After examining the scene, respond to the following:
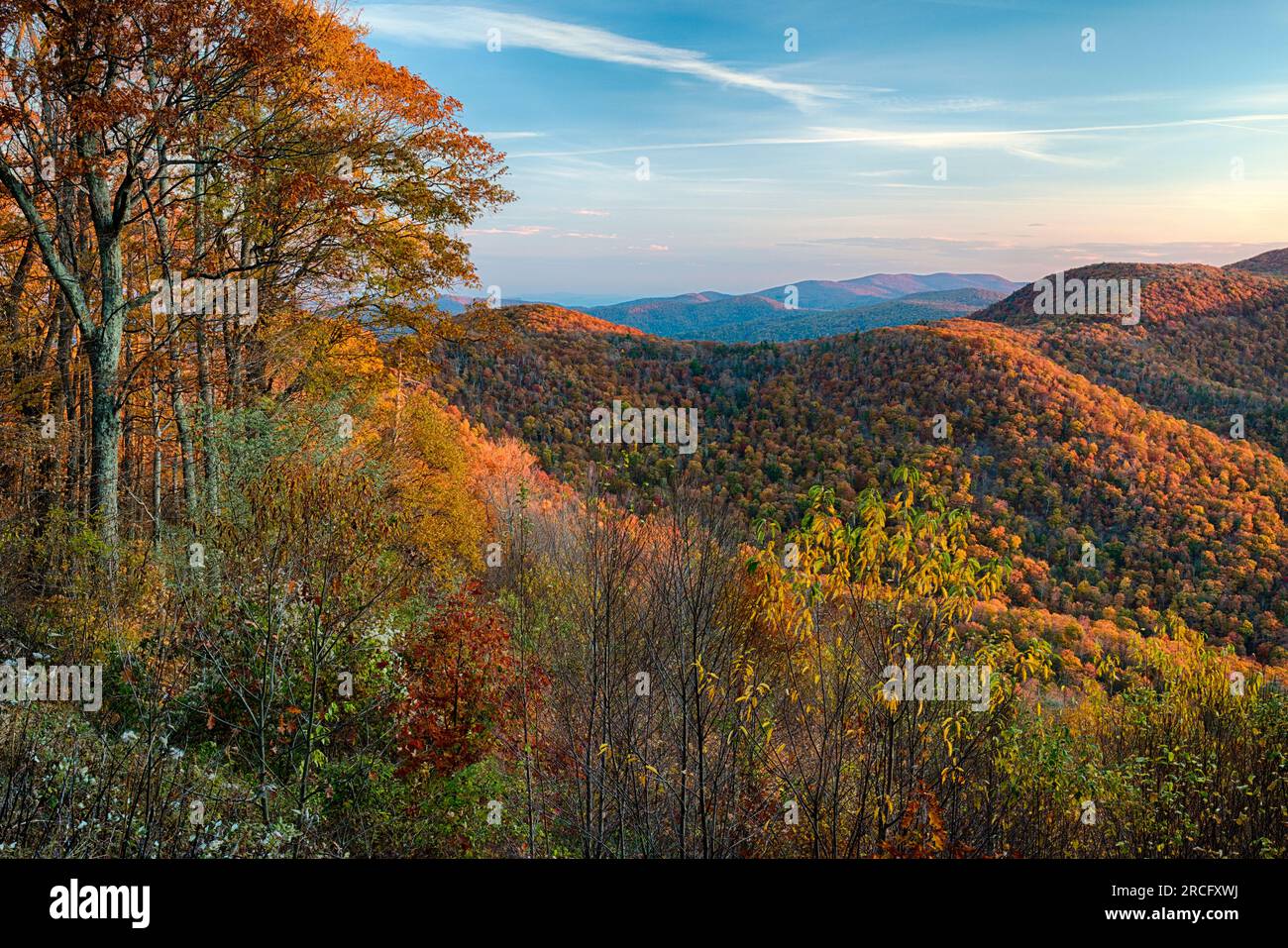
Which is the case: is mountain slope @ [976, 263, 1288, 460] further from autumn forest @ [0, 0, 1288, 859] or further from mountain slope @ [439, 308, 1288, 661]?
autumn forest @ [0, 0, 1288, 859]

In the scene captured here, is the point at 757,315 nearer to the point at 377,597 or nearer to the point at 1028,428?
the point at 1028,428

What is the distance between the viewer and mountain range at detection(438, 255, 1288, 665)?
103ft

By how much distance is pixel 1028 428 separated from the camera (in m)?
44.3

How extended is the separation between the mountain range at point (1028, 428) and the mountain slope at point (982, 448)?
0.15 meters

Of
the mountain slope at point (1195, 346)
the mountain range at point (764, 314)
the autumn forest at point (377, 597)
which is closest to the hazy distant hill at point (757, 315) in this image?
the mountain range at point (764, 314)

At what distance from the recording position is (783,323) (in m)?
112

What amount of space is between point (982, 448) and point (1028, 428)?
9.76ft

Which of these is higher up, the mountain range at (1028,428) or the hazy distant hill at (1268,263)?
the hazy distant hill at (1268,263)

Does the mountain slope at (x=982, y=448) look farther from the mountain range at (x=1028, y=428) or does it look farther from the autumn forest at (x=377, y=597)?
the autumn forest at (x=377, y=597)

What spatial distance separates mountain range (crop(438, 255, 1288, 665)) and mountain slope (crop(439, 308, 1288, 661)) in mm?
148

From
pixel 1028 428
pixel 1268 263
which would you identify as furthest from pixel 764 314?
pixel 1028 428

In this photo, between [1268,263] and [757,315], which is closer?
[1268,263]

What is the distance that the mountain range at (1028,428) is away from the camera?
31312mm
